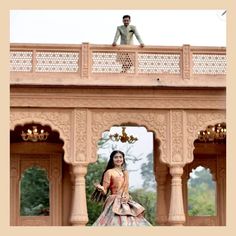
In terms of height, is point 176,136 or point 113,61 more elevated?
point 113,61

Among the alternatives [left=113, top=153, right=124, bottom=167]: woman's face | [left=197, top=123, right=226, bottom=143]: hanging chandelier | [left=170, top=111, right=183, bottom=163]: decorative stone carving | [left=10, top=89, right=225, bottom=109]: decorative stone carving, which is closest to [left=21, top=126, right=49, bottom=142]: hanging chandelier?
[left=10, top=89, right=225, bottom=109]: decorative stone carving

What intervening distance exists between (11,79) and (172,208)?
3.36 metres

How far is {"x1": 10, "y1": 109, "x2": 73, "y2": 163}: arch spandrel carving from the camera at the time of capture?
17344mm

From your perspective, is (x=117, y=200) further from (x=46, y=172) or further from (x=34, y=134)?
(x=46, y=172)

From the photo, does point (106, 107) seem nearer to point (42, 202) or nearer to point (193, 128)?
point (193, 128)

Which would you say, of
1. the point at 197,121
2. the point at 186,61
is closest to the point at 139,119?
the point at 197,121

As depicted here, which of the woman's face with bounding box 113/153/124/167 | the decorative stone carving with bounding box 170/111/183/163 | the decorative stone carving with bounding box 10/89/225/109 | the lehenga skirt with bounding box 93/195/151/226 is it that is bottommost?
the lehenga skirt with bounding box 93/195/151/226

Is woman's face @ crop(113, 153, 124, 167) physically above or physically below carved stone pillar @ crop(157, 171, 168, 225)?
above

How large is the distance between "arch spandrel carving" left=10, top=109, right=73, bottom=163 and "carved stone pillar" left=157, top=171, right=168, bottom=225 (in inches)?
109

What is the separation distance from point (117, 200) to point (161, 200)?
2336 millimetres

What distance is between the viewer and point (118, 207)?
677 inches

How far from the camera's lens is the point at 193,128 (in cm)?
1762

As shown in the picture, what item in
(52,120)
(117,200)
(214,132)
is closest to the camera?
(117,200)

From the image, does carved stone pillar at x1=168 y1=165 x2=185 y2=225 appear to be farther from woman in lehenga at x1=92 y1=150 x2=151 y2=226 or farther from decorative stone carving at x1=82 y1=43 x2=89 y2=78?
decorative stone carving at x1=82 y1=43 x2=89 y2=78
